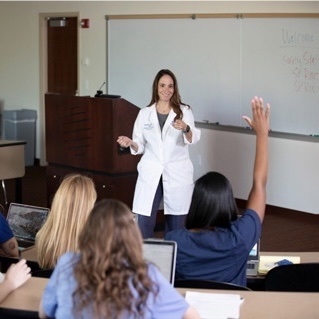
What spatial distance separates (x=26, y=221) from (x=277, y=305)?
2065mm

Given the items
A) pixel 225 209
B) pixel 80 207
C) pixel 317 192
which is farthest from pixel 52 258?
pixel 317 192

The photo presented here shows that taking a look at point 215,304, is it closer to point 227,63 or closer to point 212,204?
point 212,204

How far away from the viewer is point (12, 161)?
796 centimetres

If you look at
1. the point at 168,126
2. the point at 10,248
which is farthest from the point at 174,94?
the point at 10,248

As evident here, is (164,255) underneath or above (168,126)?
underneath

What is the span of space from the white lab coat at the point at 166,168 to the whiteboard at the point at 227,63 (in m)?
2.50

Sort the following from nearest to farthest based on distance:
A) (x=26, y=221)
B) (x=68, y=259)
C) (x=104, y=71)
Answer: (x=68, y=259) < (x=26, y=221) < (x=104, y=71)

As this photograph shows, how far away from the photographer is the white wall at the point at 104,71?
763 centimetres

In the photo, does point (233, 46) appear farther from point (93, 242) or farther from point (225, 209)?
point (93, 242)

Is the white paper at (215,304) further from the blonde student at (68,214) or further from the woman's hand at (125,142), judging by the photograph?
the woman's hand at (125,142)

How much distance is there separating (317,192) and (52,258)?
4.68 metres

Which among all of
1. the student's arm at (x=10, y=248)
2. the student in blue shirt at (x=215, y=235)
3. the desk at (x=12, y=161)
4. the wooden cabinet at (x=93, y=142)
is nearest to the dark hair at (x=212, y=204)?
the student in blue shirt at (x=215, y=235)

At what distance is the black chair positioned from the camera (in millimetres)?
3265

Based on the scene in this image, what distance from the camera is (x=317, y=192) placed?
7516 mm
